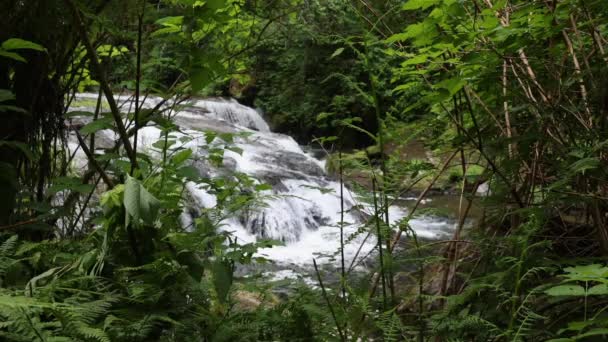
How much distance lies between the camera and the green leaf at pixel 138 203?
4.67ft

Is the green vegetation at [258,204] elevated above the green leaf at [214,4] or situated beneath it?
situated beneath

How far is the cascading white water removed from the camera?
761cm

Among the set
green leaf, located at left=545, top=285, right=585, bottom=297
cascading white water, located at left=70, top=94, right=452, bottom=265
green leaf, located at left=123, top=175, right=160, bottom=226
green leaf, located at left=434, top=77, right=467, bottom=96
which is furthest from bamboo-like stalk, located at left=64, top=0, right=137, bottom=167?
cascading white water, located at left=70, top=94, right=452, bottom=265

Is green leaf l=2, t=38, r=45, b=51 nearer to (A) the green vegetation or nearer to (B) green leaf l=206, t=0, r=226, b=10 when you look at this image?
(A) the green vegetation

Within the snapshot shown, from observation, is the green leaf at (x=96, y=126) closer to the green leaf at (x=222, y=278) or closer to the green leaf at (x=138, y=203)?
the green leaf at (x=138, y=203)

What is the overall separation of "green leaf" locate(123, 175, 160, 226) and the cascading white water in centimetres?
381

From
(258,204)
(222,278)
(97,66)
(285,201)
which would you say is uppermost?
(97,66)

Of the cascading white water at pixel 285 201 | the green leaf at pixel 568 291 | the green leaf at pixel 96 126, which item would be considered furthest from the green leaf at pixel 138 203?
the cascading white water at pixel 285 201

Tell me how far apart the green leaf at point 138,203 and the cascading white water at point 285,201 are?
12.5ft

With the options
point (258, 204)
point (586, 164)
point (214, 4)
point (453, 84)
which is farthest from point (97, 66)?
point (586, 164)

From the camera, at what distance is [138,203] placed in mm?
1441

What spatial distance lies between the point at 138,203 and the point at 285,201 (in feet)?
25.0

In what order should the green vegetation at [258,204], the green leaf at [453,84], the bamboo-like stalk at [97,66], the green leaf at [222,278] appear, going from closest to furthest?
the green vegetation at [258,204]
the green leaf at [222,278]
the bamboo-like stalk at [97,66]
the green leaf at [453,84]

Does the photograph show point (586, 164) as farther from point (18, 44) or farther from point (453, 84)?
point (18, 44)
